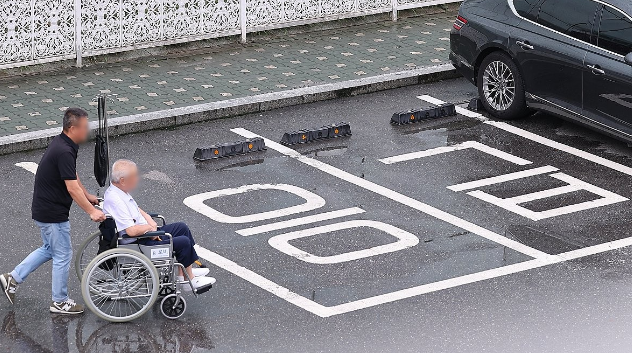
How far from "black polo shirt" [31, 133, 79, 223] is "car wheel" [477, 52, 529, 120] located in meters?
6.35

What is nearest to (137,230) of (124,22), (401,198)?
(401,198)

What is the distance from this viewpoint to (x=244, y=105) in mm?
14625

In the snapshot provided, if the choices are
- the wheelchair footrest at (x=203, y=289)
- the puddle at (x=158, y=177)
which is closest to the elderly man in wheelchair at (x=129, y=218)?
the wheelchair footrest at (x=203, y=289)

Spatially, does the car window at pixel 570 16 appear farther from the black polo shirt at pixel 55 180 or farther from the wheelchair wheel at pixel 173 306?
the black polo shirt at pixel 55 180

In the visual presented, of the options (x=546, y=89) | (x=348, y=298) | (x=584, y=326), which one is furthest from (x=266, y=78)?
(x=584, y=326)

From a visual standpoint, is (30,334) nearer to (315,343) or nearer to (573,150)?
(315,343)

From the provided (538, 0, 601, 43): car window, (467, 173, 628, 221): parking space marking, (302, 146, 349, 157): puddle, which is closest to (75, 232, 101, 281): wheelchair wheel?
(302, 146, 349, 157): puddle

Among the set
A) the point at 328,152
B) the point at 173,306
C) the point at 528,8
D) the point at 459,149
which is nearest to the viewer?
the point at 173,306

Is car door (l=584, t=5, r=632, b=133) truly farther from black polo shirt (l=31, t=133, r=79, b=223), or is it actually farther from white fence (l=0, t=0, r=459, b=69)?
black polo shirt (l=31, t=133, r=79, b=223)

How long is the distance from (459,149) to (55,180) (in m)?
5.45

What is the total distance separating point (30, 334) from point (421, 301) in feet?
9.99

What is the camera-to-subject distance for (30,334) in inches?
372

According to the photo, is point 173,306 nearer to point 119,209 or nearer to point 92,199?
point 119,209

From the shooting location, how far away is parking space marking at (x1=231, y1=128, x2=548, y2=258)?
11227 millimetres
